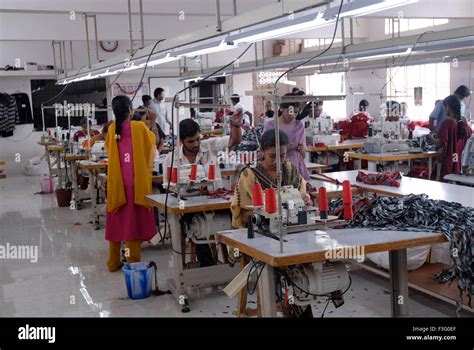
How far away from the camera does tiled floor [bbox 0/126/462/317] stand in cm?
420

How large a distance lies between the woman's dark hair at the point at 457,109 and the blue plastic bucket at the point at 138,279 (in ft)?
13.3

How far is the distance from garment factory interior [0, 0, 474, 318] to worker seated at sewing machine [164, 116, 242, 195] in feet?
0.05

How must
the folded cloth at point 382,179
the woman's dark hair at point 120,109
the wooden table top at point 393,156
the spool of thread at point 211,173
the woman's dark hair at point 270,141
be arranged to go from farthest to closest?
the wooden table top at point 393,156 < the woman's dark hair at point 120,109 < the folded cloth at point 382,179 < the spool of thread at point 211,173 < the woman's dark hair at point 270,141

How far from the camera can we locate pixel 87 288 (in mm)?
4859

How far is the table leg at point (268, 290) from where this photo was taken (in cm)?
284

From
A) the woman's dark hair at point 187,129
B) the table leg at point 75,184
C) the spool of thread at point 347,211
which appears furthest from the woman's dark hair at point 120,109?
the table leg at point 75,184

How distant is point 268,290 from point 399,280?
2.97ft

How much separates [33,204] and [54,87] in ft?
18.4

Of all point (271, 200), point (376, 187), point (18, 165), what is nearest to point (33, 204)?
point (18, 165)

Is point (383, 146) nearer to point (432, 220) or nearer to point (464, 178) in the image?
point (464, 178)

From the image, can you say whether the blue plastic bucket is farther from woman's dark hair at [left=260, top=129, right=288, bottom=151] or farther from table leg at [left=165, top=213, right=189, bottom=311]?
woman's dark hair at [left=260, top=129, right=288, bottom=151]

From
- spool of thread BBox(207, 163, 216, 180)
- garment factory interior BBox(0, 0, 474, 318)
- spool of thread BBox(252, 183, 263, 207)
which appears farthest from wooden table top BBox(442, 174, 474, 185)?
spool of thread BBox(252, 183, 263, 207)

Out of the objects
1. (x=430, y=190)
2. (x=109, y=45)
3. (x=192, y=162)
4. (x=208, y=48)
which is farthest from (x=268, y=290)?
(x=109, y=45)

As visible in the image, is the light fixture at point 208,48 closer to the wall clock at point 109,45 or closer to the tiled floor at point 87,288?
the tiled floor at point 87,288
